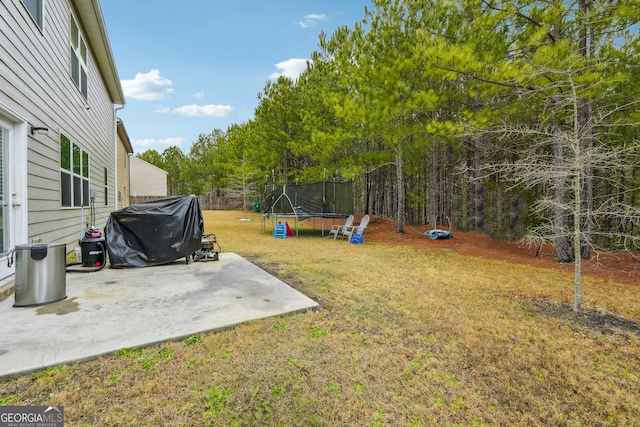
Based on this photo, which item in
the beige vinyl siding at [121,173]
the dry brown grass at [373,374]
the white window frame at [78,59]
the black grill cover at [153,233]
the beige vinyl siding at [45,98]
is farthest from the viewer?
the beige vinyl siding at [121,173]

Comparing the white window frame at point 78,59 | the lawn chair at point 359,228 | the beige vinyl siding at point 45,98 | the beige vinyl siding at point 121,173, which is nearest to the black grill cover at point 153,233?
the beige vinyl siding at point 45,98

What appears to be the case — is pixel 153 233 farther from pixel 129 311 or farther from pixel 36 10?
pixel 36 10

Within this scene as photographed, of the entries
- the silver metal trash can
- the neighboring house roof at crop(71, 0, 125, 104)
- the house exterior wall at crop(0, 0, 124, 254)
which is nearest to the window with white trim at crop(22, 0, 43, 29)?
the house exterior wall at crop(0, 0, 124, 254)

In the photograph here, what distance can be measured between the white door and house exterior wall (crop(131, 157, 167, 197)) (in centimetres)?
2932

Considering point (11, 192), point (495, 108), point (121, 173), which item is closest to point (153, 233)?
point (11, 192)

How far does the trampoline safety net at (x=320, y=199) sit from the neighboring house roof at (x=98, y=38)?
5.99 metres

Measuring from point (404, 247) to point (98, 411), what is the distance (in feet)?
24.9

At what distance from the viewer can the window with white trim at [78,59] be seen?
598 cm

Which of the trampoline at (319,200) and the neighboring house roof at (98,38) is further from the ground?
the neighboring house roof at (98,38)

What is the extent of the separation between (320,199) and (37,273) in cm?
811

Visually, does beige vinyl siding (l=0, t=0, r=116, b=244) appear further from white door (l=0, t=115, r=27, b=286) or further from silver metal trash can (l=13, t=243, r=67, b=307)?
silver metal trash can (l=13, t=243, r=67, b=307)

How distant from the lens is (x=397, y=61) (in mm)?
8195

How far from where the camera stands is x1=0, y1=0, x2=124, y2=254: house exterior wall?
137 inches

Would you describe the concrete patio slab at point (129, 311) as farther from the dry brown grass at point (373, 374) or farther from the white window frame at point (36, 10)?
the white window frame at point (36, 10)
